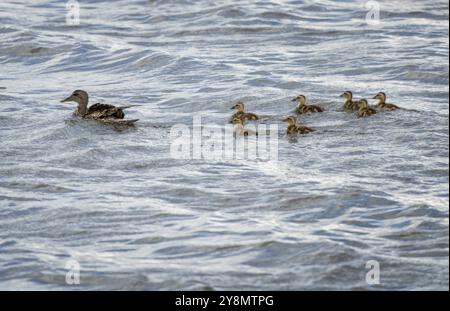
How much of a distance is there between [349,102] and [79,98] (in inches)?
128

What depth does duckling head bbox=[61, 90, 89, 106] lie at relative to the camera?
13.2m

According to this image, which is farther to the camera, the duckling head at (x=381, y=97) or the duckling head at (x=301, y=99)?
the duckling head at (x=301, y=99)

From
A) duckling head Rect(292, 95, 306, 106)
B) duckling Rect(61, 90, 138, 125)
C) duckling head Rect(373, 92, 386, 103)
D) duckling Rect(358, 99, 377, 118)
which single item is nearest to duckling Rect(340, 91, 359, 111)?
duckling Rect(358, 99, 377, 118)

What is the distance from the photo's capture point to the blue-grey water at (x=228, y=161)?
27.3ft

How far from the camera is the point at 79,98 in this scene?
13.3 meters

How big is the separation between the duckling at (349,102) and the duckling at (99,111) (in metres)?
2.43

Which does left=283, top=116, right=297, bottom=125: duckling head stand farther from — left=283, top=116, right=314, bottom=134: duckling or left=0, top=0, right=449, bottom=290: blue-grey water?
left=0, top=0, right=449, bottom=290: blue-grey water

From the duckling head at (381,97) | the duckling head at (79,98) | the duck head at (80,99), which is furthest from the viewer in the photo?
the duckling head at (79,98)

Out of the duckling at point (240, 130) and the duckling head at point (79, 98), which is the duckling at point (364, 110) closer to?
the duckling at point (240, 130)

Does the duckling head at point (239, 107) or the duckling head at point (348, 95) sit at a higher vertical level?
the duckling head at point (348, 95)

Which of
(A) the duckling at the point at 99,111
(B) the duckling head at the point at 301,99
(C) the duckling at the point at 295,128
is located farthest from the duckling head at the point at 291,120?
(A) the duckling at the point at 99,111

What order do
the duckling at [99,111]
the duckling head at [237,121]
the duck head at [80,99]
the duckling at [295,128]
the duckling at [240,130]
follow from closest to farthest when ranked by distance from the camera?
1. the duckling at [295,128]
2. the duckling at [240,130]
3. the duckling head at [237,121]
4. the duckling at [99,111]
5. the duck head at [80,99]

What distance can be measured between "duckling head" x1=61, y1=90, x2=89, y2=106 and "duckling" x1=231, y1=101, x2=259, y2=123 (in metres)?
1.89

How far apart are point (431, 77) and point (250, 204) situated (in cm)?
517
